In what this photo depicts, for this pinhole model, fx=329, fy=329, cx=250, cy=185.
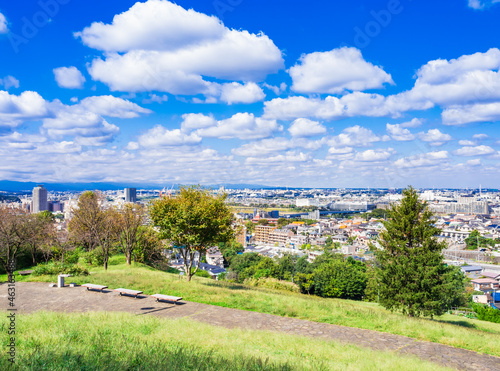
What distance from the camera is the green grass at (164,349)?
4532 millimetres

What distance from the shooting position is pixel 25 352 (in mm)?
4898

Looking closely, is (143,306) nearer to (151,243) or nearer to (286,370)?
(286,370)

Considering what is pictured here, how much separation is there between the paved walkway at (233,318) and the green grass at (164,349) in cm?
119

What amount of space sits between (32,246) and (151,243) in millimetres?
8215

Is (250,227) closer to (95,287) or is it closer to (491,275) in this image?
(491,275)

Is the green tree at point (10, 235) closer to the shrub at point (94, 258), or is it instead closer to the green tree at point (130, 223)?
the shrub at point (94, 258)

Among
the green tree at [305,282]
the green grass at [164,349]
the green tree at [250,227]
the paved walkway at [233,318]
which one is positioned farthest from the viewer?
the green tree at [250,227]

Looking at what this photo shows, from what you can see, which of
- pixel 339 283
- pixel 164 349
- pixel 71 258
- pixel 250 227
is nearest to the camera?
pixel 164 349

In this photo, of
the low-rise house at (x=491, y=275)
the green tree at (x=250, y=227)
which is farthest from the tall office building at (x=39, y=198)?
the low-rise house at (x=491, y=275)

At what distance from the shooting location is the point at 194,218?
14.7 metres

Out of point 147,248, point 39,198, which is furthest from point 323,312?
point 39,198

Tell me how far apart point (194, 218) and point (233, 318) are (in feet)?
18.6

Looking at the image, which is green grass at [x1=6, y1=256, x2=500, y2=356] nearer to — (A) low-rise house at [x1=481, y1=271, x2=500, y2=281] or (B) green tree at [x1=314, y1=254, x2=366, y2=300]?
(B) green tree at [x1=314, y1=254, x2=366, y2=300]

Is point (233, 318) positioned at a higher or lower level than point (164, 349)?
lower
